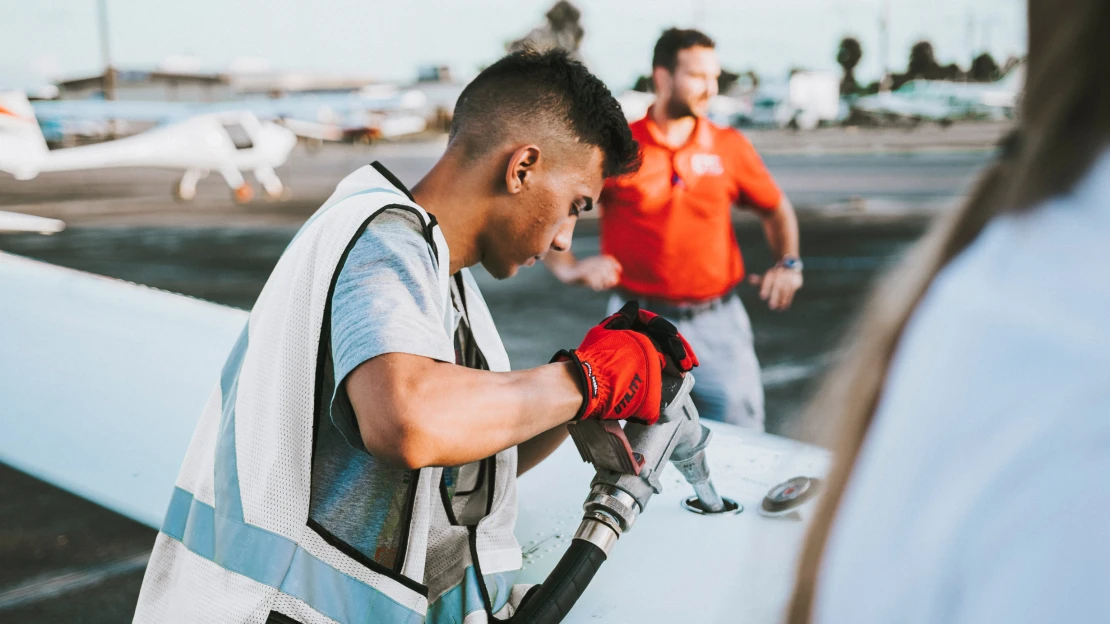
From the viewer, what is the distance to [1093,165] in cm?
41

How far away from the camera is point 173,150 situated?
17891 millimetres

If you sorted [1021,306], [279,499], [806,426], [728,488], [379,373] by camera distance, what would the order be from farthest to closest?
[728,488], [279,499], [379,373], [806,426], [1021,306]

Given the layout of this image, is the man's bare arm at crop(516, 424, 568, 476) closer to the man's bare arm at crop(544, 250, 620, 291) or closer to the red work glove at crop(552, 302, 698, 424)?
the red work glove at crop(552, 302, 698, 424)

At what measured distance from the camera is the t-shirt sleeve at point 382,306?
1157 mm

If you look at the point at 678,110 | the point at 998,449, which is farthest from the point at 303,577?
the point at 678,110

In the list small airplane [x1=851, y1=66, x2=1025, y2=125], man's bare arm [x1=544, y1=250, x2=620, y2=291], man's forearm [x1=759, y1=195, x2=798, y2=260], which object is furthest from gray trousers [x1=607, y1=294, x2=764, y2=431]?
small airplane [x1=851, y1=66, x2=1025, y2=125]

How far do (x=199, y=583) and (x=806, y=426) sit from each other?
108cm

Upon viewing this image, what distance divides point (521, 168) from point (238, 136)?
18.0 metres

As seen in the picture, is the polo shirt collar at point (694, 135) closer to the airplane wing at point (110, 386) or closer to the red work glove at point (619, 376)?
the airplane wing at point (110, 386)

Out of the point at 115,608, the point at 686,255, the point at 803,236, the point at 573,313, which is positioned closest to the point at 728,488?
the point at 686,255

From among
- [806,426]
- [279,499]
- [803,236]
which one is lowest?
[803,236]

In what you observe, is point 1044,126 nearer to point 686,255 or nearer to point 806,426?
point 806,426

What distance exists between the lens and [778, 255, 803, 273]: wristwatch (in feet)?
11.4

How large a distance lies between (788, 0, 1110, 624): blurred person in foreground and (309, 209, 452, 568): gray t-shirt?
2.59 ft
